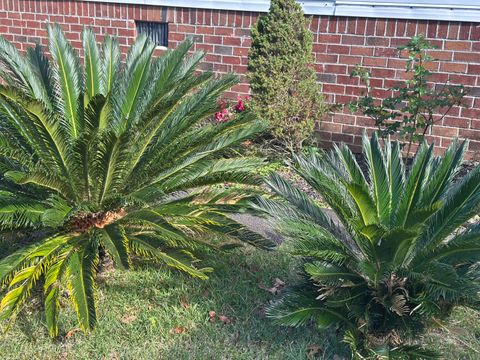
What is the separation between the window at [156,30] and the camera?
28.0 feet

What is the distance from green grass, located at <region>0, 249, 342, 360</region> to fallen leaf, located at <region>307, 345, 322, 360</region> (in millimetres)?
24

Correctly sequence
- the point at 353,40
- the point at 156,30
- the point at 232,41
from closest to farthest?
the point at 353,40, the point at 232,41, the point at 156,30

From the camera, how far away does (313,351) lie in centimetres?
349

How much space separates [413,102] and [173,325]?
12.0 ft

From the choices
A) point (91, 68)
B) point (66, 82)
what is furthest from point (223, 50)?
point (66, 82)

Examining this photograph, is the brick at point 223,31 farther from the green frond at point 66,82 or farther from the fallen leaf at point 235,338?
the fallen leaf at point 235,338

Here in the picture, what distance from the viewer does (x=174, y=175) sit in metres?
4.36

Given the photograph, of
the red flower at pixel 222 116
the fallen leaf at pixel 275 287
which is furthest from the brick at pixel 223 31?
the fallen leaf at pixel 275 287

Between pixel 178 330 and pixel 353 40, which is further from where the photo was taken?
pixel 353 40

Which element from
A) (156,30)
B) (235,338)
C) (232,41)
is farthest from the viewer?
(156,30)

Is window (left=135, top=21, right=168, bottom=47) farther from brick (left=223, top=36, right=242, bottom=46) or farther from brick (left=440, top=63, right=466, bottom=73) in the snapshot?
brick (left=440, top=63, right=466, bottom=73)

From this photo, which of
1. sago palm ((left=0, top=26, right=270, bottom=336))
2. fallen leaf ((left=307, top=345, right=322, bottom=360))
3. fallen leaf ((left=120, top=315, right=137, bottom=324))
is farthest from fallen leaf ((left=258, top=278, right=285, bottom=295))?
fallen leaf ((left=120, top=315, right=137, bottom=324))

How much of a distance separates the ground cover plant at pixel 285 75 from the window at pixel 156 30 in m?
2.15

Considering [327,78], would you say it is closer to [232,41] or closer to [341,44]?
[341,44]
